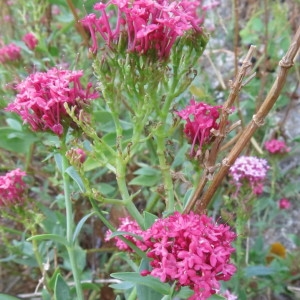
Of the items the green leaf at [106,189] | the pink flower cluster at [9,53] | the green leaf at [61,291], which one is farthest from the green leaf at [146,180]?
the pink flower cluster at [9,53]

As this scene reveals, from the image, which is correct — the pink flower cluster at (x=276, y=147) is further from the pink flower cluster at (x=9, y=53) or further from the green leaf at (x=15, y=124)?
the pink flower cluster at (x=9, y=53)

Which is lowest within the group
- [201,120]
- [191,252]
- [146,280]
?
[146,280]

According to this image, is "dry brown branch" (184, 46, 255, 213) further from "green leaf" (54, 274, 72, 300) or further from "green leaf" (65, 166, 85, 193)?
"green leaf" (54, 274, 72, 300)

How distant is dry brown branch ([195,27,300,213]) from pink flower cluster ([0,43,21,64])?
1.45 m

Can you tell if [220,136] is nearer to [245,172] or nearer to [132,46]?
[132,46]

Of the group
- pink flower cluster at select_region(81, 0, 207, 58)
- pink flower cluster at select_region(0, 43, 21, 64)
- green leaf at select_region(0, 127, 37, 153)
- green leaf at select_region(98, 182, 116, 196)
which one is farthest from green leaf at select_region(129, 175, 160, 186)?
pink flower cluster at select_region(0, 43, 21, 64)

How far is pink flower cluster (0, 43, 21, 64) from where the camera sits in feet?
7.66

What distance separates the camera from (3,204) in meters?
1.59

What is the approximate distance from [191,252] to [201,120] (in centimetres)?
32

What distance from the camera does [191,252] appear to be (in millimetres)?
999

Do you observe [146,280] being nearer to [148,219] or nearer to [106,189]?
[148,219]

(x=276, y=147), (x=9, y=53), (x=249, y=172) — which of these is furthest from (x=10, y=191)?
(x=276, y=147)

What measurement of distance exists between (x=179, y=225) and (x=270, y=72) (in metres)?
1.93

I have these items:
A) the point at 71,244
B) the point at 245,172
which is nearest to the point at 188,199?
the point at 71,244
